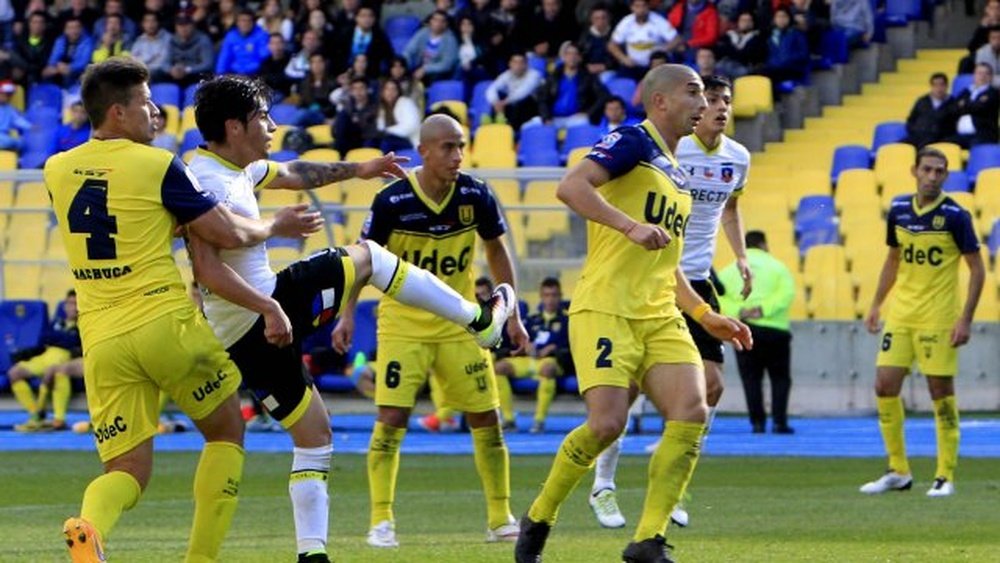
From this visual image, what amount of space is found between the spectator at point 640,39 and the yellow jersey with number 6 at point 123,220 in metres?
19.4

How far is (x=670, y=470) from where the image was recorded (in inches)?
385

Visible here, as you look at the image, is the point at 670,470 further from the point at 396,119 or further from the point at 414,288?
the point at 396,119

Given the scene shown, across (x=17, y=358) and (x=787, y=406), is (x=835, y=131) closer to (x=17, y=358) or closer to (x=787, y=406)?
(x=787, y=406)

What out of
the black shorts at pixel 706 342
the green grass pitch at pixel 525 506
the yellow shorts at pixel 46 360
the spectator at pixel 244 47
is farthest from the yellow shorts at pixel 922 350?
the spectator at pixel 244 47

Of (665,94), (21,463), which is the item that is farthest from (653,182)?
(21,463)

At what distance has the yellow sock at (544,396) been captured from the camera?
21.8 m

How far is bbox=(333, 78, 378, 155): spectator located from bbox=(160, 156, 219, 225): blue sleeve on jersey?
1900cm

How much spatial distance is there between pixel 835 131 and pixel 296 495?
19096 millimetres

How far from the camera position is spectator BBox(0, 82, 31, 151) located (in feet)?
98.2

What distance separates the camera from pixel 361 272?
9.61 metres

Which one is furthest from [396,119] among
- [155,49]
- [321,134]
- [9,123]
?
[9,123]

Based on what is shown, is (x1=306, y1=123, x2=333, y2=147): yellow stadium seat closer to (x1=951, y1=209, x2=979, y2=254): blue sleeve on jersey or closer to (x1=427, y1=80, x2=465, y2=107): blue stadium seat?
(x1=427, y1=80, x2=465, y2=107): blue stadium seat

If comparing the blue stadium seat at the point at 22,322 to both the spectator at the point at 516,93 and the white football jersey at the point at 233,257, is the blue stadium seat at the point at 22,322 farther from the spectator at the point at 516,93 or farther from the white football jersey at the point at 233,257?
the white football jersey at the point at 233,257

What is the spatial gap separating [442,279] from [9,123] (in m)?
19.1
